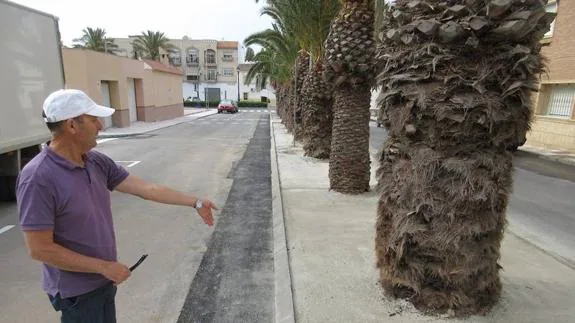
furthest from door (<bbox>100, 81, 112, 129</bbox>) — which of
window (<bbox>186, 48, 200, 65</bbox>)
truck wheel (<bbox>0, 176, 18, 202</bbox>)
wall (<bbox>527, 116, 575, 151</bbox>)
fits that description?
window (<bbox>186, 48, 200, 65</bbox>)

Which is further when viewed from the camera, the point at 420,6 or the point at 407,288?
the point at 407,288

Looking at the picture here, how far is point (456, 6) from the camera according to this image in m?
3.06

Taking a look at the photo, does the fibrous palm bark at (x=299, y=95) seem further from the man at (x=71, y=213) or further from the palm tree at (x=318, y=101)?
the man at (x=71, y=213)

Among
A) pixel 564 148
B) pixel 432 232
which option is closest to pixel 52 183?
pixel 432 232

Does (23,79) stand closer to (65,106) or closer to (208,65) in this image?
(65,106)

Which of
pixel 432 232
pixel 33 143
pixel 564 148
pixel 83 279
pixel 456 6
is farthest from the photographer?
pixel 564 148

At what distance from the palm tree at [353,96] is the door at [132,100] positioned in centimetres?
2438

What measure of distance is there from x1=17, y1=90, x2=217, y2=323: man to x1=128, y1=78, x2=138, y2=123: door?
28.9 m

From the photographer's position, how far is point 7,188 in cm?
772

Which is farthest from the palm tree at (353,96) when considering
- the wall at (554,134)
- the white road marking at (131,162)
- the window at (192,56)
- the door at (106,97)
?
the window at (192,56)

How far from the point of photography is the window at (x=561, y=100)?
659 inches

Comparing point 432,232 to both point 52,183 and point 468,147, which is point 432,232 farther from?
Result: point 52,183

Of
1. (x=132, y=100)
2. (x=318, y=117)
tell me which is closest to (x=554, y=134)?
(x=318, y=117)

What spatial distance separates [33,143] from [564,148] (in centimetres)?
1845
